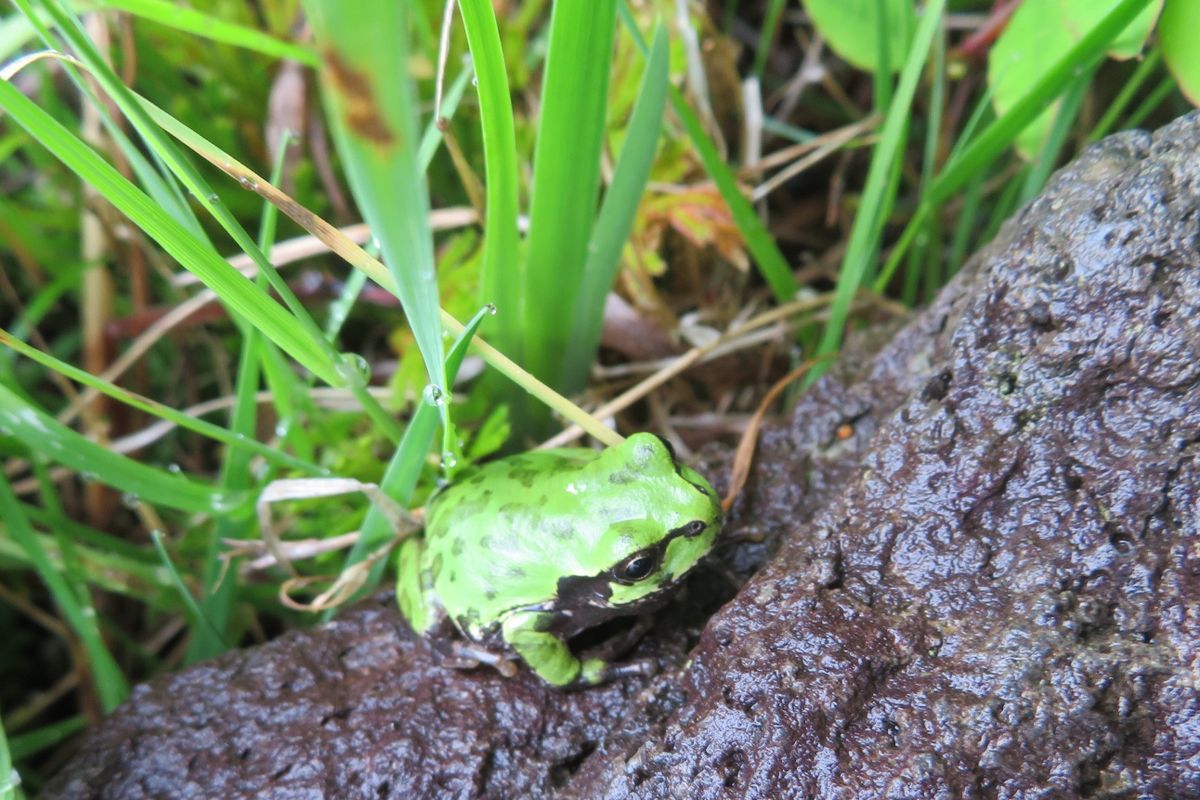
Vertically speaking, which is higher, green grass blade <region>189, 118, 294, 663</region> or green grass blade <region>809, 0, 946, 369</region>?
green grass blade <region>809, 0, 946, 369</region>

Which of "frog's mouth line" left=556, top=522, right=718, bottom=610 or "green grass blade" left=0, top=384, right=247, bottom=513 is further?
"green grass blade" left=0, top=384, right=247, bottom=513

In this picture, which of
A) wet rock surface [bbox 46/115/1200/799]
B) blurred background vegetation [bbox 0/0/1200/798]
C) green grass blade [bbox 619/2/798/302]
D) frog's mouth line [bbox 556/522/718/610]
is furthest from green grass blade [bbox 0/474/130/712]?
green grass blade [bbox 619/2/798/302]

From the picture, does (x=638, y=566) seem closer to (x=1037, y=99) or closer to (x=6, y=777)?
(x=6, y=777)

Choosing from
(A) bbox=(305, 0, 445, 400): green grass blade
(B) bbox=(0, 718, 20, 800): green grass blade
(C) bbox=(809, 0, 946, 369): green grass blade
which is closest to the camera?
(A) bbox=(305, 0, 445, 400): green grass blade

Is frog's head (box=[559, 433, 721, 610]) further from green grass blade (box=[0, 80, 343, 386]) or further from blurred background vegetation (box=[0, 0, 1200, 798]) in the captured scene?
green grass blade (box=[0, 80, 343, 386])

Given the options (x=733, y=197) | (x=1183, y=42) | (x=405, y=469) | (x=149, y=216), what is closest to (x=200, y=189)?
(x=149, y=216)

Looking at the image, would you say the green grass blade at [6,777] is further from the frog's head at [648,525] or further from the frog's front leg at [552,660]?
the frog's head at [648,525]

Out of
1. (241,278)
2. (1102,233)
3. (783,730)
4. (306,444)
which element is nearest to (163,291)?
(306,444)
